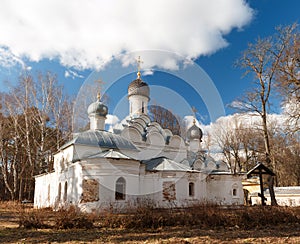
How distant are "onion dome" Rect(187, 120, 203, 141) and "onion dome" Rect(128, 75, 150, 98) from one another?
505cm

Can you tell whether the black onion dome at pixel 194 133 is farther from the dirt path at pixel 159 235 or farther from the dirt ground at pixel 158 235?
the dirt ground at pixel 158 235

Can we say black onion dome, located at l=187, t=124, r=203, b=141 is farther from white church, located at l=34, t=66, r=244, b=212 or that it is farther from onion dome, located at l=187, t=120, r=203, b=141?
white church, located at l=34, t=66, r=244, b=212

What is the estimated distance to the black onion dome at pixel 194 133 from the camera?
2320cm

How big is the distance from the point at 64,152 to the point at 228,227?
1151 centimetres

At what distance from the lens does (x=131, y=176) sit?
13.8 m

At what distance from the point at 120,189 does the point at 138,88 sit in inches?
384

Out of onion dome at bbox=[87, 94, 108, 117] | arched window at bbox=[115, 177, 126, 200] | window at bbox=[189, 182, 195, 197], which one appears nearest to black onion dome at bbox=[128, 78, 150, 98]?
onion dome at bbox=[87, 94, 108, 117]

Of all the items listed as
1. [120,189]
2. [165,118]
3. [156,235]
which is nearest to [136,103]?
[165,118]

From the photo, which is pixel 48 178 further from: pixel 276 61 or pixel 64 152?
pixel 276 61

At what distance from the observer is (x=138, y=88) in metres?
21.3

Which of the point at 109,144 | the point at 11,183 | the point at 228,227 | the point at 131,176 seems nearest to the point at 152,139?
the point at 109,144

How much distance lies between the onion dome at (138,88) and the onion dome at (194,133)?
5.05 metres

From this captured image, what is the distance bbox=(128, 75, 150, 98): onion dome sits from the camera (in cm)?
2120

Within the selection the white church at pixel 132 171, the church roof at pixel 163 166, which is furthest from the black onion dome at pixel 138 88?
the church roof at pixel 163 166
